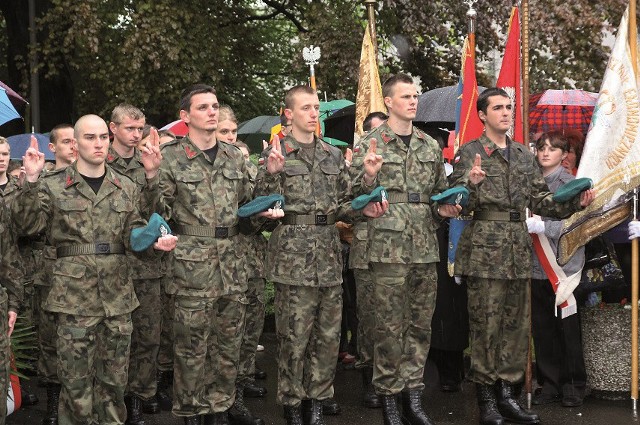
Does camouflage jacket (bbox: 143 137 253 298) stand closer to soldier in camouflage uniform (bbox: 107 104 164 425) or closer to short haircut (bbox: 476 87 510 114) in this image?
soldier in camouflage uniform (bbox: 107 104 164 425)

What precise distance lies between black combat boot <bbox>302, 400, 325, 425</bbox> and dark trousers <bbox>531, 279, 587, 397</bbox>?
1.93 meters

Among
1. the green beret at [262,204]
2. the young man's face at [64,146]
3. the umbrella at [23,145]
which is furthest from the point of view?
the umbrella at [23,145]

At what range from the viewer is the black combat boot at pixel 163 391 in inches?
336

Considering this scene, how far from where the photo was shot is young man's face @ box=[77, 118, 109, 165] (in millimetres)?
6741

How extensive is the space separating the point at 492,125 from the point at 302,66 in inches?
371

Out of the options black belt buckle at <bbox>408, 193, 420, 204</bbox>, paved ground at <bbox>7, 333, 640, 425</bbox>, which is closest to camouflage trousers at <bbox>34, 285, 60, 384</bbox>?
paved ground at <bbox>7, 333, 640, 425</bbox>

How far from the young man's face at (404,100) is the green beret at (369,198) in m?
0.74

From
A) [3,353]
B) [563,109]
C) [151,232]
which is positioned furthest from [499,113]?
[3,353]

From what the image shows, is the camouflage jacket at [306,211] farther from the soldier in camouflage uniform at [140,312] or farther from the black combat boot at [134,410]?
the black combat boot at [134,410]

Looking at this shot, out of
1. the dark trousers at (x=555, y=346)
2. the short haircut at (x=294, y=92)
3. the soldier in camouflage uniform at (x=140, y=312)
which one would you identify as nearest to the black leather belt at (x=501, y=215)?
the dark trousers at (x=555, y=346)

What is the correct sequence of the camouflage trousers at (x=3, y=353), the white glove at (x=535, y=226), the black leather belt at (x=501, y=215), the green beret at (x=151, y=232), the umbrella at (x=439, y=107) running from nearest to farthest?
1. the camouflage trousers at (x=3, y=353)
2. the green beret at (x=151, y=232)
3. the black leather belt at (x=501, y=215)
4. the white glove at (x=535, y=226)
5. the umbrella at (x=439, y=107)

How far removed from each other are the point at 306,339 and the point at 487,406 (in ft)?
4.67

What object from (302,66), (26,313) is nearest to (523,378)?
(26,313)

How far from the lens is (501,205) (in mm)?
7805
